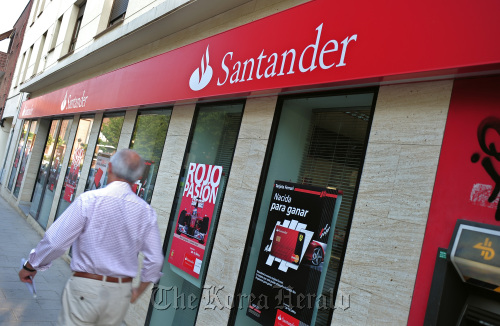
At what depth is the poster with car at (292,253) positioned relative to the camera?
3.21m

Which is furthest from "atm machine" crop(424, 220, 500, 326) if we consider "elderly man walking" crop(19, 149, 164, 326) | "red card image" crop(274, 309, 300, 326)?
"elderly man walking" crop(19, 149, 164, 326)

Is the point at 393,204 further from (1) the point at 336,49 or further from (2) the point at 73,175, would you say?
(2) the point at 73,175

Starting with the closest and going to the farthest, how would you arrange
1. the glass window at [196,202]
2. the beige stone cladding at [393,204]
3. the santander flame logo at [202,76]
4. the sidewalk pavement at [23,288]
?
the beige stone cladding at [393,204] < the glass window at [196,202] < the santander flame logo at [202,76] < the sidewalk pavement at [23,288]

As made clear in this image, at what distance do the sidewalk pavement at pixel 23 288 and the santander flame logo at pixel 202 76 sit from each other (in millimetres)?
3402

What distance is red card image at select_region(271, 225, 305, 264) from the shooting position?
11.1 ft

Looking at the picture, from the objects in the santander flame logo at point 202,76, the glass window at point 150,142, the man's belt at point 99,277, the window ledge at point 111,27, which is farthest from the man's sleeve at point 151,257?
the window ledge at point 111,27

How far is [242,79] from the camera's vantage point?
A: 418cm

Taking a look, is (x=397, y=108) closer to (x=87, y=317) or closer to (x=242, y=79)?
(x=242, y=79)

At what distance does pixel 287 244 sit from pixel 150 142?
12.2ft

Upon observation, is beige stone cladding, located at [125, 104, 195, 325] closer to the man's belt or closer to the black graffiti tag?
the man's belt

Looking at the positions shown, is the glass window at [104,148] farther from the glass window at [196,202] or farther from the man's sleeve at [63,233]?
the man's sleeve at [63,233]

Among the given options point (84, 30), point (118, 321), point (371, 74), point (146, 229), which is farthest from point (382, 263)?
point (84, 30)

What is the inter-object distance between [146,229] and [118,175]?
0.44 meters

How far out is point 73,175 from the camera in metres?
9.38
